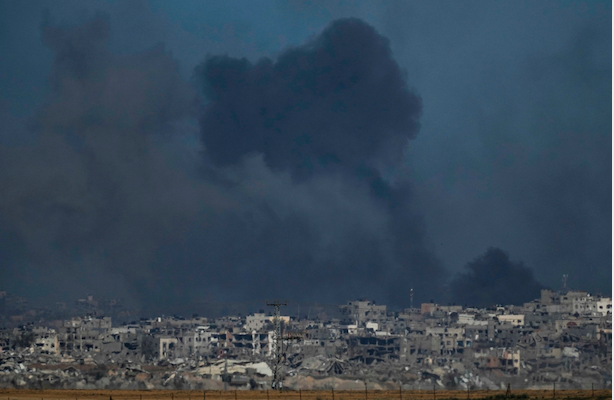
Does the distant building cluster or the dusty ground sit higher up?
the distant building cluster

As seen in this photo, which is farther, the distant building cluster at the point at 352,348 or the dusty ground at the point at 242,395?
the distant building cluster at the point at 352,348

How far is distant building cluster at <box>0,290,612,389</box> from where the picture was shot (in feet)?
211

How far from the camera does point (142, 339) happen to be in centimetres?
9081

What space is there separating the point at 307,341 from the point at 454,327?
16080 millimetres

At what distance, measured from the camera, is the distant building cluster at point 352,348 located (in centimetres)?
6425

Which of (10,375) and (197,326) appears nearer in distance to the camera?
(10,375)

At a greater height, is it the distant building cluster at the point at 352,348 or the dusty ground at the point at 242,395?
the distant building cluster at the point at 352,348

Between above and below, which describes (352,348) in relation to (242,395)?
above

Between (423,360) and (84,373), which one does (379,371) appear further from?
(84,373)

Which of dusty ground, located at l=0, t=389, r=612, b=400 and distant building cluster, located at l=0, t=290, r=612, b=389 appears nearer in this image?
dusty ground, located at l=0, t=389, r=612, b=400

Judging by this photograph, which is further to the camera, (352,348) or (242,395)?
(352,348)

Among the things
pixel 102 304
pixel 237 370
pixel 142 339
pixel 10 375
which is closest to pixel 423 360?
pixel 237 370

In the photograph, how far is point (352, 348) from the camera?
8500 centimetres

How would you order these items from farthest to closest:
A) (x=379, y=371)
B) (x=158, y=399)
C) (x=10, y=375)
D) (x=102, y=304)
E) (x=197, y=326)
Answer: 1. (x=102, y=304)
2. (x=197, y=326)
3. (x=379, y=371)
4. (x=10, y=375)
5. (x=158, y=399)
